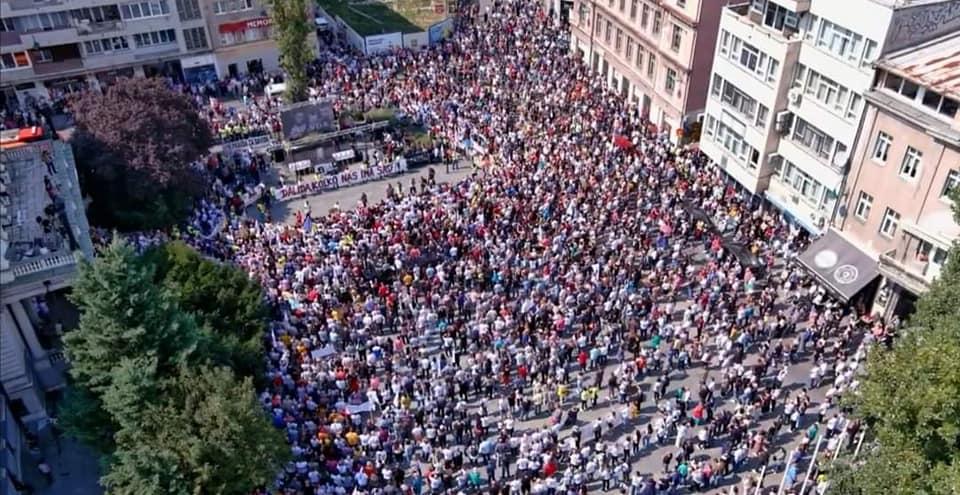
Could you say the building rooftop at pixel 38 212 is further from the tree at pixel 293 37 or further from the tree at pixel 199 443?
the tree at pixel 293 37

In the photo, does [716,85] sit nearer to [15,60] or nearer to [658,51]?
[658,51]

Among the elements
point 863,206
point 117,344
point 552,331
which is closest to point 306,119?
point 552,331

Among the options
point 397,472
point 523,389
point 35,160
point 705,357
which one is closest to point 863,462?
point 705,357

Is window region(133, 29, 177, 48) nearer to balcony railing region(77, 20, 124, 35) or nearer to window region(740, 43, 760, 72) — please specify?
balcony railing region(77, 20, 124, 35)

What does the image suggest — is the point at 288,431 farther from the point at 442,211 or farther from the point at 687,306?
the point at 687,306

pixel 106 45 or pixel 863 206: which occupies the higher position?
pixel 106 45

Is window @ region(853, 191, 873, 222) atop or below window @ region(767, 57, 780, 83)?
below

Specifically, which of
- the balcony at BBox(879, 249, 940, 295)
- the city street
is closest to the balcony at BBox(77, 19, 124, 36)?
the city street
